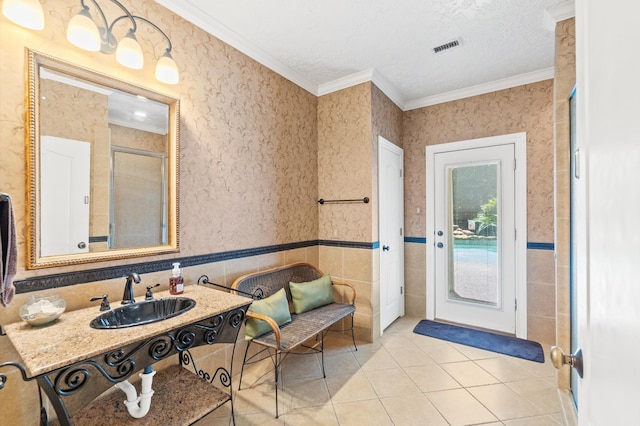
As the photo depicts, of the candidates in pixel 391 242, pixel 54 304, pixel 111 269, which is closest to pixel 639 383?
pixel 54 304

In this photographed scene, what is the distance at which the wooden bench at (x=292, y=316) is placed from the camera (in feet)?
6.54

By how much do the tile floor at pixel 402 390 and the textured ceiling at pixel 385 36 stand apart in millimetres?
2682

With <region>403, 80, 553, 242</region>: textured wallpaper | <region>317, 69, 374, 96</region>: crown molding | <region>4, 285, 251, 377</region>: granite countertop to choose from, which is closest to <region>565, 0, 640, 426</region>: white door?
<region>4, 285, 251, 377</region>: granite countertop

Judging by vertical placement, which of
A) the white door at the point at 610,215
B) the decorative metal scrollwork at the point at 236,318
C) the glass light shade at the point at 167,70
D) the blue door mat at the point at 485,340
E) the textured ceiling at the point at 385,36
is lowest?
the blue door mat at the point at 485,340

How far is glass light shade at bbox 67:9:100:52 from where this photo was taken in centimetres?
139

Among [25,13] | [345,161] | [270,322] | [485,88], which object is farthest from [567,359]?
[485,88]

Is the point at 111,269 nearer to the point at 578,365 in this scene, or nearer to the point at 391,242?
the point at 578,365

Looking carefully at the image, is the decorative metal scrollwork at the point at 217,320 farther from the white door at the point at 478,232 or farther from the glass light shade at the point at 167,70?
the white door at the point at 478,232

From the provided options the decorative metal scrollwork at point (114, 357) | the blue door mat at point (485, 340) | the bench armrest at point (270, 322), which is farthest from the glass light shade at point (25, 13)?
the blue door mat at point (485, 340)

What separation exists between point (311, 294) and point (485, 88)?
2.90 m

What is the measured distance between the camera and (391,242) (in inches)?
130

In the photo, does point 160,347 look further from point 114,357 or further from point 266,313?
point 266,313

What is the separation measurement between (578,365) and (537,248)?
2.67 metres

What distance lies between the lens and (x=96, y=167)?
62.6 inches
